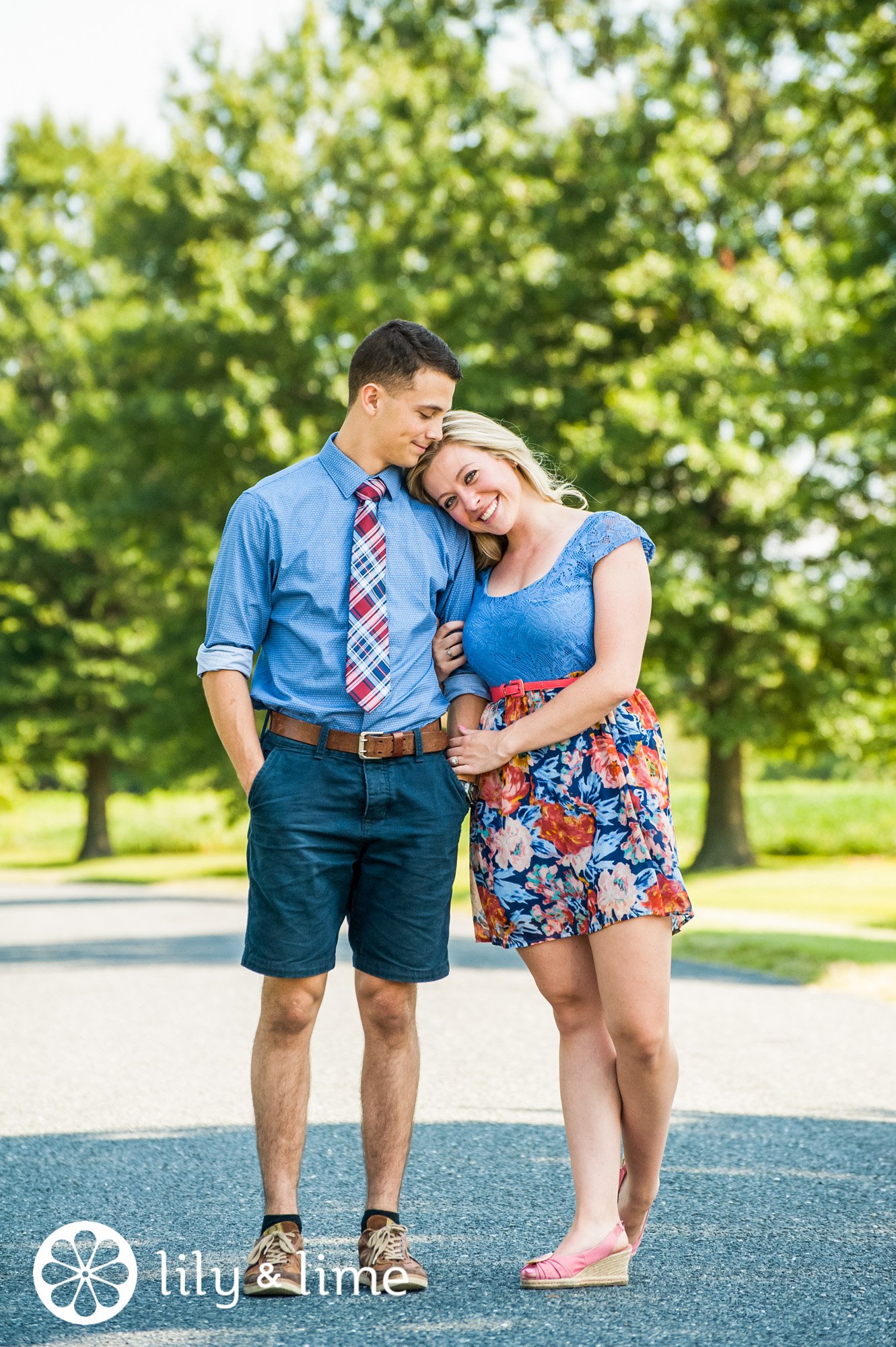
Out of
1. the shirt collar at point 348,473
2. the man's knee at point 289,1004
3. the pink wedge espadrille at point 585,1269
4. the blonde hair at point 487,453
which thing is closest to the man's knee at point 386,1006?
the man's knee at point 289,1004

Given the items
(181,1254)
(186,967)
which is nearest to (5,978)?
(186,967)

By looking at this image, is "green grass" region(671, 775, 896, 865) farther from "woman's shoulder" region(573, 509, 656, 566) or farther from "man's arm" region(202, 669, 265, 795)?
"man's arm" region(202, 669, 265, 795)

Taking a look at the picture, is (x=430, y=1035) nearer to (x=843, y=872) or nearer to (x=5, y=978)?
(x=5, y=978)

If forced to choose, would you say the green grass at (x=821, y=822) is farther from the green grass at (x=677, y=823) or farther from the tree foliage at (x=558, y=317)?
the tree foliage at (x=558, y=317)

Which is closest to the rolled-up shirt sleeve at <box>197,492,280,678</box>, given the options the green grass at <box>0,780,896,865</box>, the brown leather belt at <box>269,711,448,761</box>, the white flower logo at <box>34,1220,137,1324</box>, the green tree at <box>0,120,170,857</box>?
the brown leather belt at <box>269,711,448,761</box>

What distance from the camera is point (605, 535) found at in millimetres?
3672

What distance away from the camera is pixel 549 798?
361 centimetres


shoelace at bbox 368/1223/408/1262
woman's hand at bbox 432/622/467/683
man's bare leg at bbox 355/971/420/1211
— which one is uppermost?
woman's hand at bbox 432/622/467/683

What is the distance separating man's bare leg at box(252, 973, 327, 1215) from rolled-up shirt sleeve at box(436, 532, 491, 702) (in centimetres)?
82

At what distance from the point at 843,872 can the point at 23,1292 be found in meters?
24.2

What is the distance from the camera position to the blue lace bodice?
11.9 feet

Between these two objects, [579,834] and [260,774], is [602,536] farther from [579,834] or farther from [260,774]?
[260,774]

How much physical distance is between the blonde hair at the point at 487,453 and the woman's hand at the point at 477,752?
50 cm

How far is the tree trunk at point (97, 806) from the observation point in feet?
112
